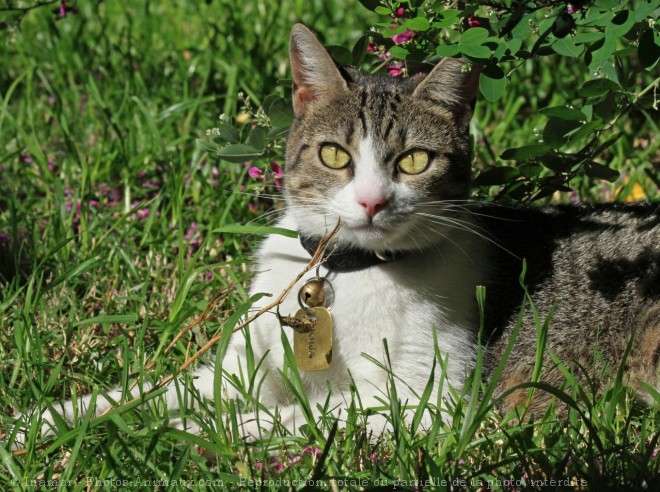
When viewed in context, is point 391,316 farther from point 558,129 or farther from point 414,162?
point 558,129

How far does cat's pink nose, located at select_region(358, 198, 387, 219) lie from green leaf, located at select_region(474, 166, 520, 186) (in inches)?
30.3

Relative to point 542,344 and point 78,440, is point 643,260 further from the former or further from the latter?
point 78,440

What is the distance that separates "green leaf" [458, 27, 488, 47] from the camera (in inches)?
109

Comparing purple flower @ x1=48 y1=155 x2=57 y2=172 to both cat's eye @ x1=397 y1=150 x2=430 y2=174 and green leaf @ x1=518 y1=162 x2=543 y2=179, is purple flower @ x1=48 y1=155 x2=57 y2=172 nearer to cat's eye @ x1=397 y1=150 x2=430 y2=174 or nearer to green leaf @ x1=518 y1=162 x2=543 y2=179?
cat's eye @ x1=397 y1=150 x2=430 y2=174

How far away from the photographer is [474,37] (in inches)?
110

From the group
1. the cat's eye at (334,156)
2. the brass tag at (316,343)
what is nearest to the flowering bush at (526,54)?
the cat's eye at (334,156)

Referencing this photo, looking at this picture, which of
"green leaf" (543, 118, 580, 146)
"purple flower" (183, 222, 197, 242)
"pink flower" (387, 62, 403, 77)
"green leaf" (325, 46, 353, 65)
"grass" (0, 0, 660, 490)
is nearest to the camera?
"grass" (0, 0, 660, 490)

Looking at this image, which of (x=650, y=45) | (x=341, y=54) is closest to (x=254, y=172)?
(x=341, y=54)

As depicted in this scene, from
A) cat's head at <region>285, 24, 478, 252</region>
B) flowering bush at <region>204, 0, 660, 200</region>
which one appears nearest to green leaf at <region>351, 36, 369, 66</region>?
flowering bush at <region>204, 0, 660, 200</region>

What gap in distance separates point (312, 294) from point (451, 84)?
0.84 meters

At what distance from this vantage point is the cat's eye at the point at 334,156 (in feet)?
9.14

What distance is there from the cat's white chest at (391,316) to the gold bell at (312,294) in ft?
0.18

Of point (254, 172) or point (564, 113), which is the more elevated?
point (564, 113)

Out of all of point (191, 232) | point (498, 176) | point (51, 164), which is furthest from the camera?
point (51, 164)
